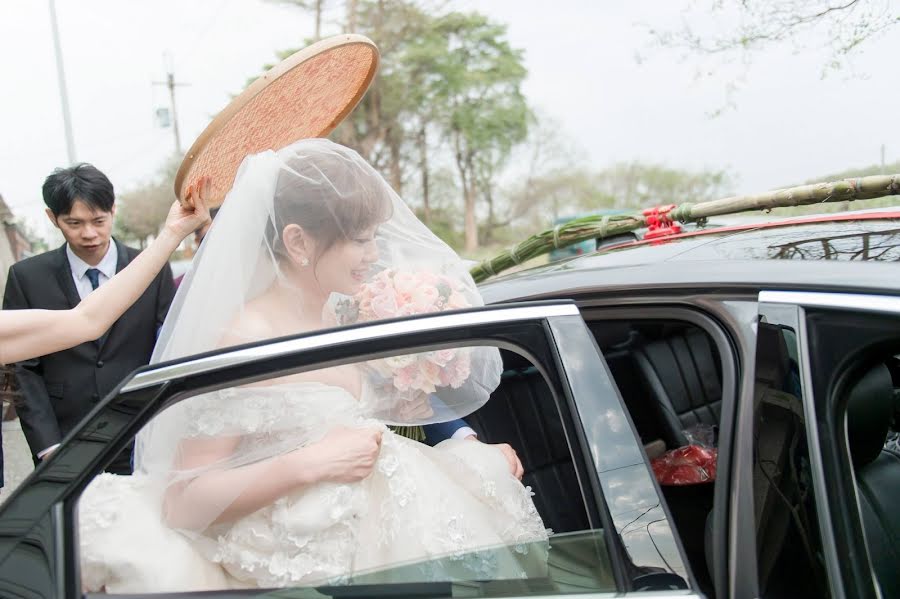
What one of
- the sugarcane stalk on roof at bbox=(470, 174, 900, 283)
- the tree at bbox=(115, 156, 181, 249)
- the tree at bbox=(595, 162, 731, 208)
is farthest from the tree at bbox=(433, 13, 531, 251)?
the sugarcane stalk on roof at bbox=(470, 174, 900, 283)

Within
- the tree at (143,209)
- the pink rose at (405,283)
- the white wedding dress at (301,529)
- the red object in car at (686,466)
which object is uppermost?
the tree at (143,209)

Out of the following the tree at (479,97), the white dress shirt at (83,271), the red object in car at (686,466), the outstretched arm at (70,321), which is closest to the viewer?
the outstretched arm at (70,321)

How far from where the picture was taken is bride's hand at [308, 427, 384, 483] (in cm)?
133

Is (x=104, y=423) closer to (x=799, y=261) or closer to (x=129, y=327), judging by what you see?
(x=799, y=261)

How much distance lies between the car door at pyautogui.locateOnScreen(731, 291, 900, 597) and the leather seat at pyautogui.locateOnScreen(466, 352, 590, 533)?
0.81 meters

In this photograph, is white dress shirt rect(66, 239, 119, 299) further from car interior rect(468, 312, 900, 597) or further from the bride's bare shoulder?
car interior rect(468, 312, 900, 597)

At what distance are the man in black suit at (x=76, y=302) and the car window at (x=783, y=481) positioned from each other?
76.6 inches

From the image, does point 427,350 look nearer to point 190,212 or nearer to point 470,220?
point 190,212

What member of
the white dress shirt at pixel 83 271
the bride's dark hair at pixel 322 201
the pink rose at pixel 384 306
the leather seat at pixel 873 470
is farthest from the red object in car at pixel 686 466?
the white dress shirt at pixel 83 271

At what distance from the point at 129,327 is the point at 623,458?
1859mm

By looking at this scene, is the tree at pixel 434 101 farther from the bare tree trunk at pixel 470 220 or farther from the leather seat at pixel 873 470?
the leather seat at pixel 873 470

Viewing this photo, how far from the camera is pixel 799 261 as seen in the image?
1.30m

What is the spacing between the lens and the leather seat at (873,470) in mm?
1157

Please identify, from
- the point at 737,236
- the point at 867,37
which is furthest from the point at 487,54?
the point at 737,236
